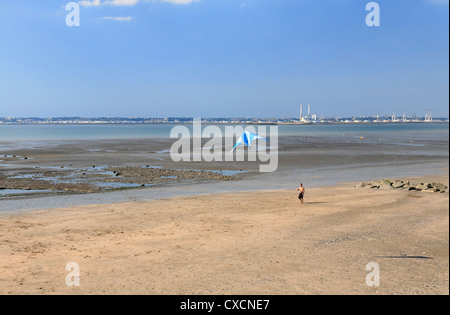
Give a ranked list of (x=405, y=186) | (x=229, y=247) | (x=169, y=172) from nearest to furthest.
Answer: (x=229, y=247) < (x=405, y=186) < (x=169, y=172)

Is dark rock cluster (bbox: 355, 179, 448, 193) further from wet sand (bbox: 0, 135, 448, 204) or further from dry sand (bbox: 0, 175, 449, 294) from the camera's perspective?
dry sand (bbox: 0, 175, 449, 294)

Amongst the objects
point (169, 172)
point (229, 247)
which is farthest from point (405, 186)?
point (169, 172)

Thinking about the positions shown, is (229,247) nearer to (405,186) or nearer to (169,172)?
(405,186)

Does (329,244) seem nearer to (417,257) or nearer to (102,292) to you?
(417,257)

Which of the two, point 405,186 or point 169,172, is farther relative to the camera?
point 169,172

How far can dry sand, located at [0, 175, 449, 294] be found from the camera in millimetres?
11930

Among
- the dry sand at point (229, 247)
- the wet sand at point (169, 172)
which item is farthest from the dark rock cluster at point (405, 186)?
the dry sand at point (229, 247)

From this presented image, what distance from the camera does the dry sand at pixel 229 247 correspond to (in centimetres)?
1193

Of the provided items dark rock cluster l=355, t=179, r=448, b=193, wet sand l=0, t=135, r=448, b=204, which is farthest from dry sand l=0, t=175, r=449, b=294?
wet sand l=0, t=135, r=448, b=204

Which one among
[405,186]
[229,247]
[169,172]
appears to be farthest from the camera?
[169,172]

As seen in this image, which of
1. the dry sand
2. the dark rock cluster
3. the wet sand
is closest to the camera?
the dry sand

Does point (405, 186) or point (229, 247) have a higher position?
point (405, 186)

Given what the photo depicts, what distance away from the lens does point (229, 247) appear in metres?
15.7

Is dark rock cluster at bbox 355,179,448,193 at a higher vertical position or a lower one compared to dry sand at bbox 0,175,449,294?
higher
